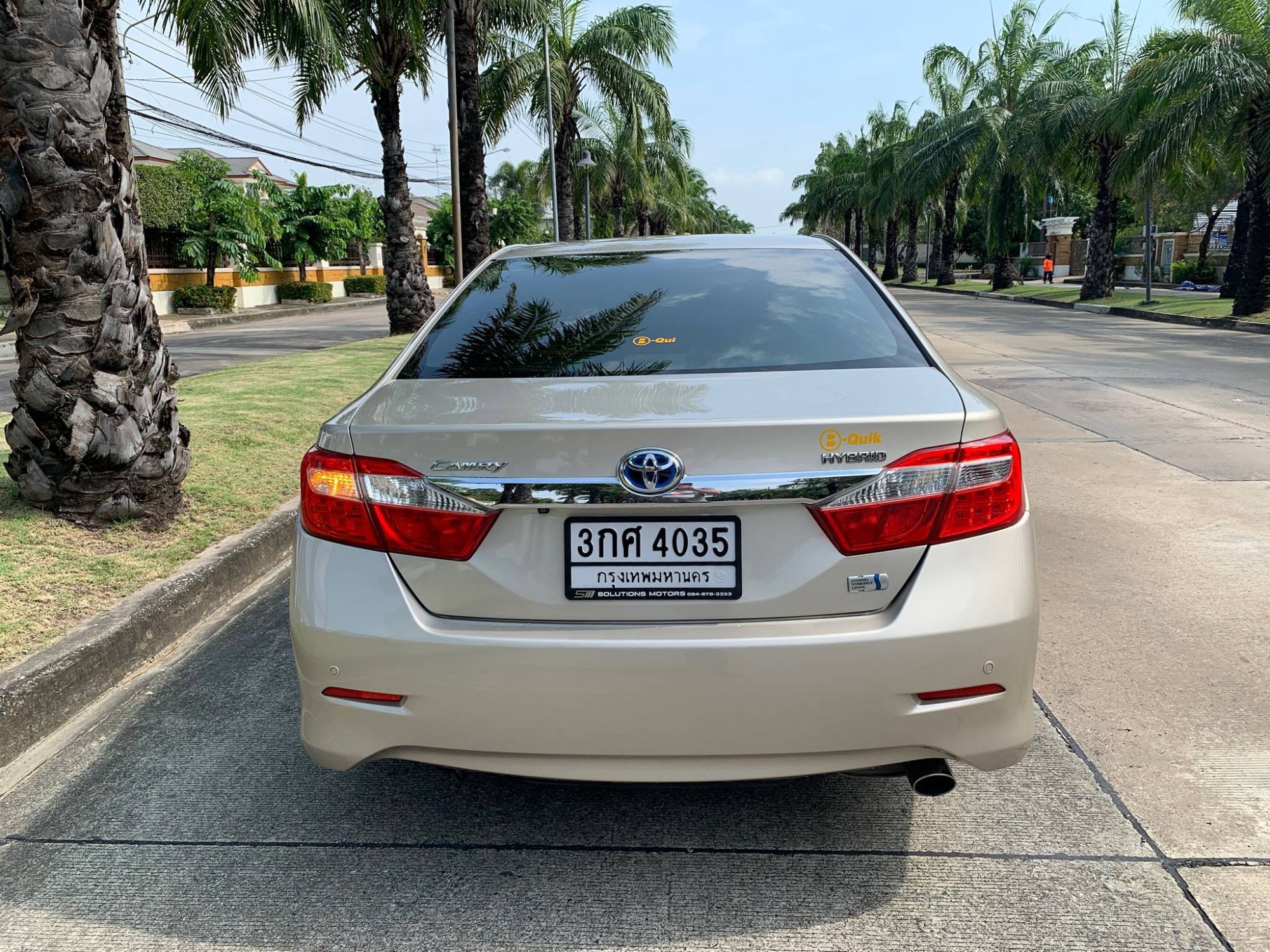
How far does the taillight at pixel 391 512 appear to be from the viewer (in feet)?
8.29

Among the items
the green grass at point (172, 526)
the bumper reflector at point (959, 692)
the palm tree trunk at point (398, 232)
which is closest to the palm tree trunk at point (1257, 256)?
the palm tree trunk at point (398, 232)

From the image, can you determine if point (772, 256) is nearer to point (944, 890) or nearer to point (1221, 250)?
point (944, 890)

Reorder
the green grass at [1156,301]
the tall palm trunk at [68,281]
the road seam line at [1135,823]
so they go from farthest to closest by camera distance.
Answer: the green grass at [1156,301] < the tall palm trunk at [68,281] < the road seam line at [1135,823]

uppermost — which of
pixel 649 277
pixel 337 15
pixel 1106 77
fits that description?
pixel 1106 77

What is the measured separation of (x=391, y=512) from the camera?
258 cm

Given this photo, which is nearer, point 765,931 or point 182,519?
point 765,931

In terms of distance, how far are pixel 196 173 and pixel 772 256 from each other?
120 feet

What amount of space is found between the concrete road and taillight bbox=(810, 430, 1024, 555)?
0.94 metres

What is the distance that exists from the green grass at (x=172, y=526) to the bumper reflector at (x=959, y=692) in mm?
3299

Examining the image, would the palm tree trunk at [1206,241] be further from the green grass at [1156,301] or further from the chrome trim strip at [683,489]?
the chrome trim strip at [683,489]

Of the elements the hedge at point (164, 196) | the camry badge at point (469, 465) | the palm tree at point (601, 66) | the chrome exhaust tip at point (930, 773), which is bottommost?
the chrome exhaust tip at point (930, 773)

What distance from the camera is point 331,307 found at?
135 ft

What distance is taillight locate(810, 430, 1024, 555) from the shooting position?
2473 mm

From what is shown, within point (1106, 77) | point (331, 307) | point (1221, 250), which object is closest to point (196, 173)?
point (331, 307)
